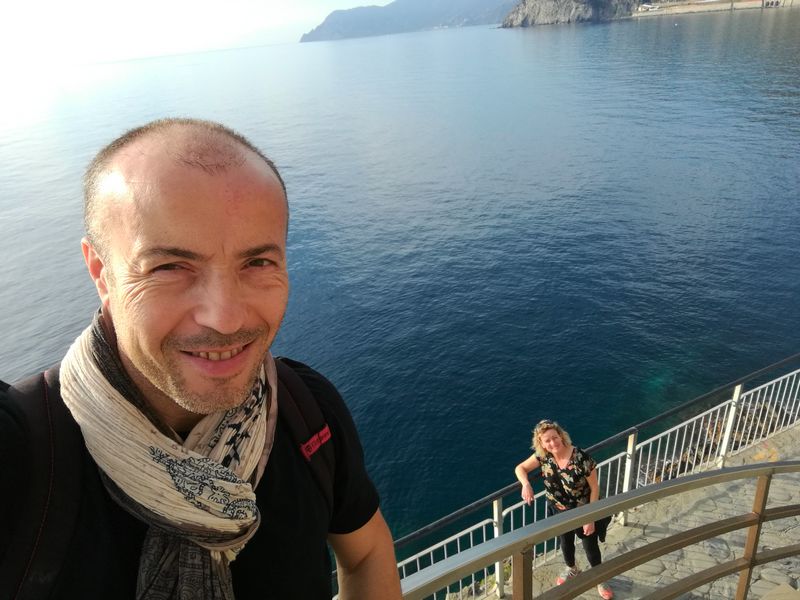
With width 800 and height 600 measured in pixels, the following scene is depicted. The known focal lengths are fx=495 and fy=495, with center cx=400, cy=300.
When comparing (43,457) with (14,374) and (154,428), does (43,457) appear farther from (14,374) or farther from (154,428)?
(14,374)

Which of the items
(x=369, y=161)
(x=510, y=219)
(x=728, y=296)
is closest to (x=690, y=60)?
(x=369, y=161)

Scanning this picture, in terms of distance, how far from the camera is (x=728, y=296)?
2838 centimetres

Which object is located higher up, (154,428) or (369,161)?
(154,428)

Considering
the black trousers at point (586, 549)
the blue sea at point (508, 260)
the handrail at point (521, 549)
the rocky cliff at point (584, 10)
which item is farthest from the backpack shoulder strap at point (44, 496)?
the rocky cliff at point (584, 10)

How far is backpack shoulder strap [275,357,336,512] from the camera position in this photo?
160 cm

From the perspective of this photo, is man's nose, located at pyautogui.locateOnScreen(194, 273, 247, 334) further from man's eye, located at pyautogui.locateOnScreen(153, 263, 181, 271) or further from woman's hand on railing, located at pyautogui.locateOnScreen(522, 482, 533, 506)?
woman's hand on railing, located at pyautogui.locateOnScreen(522, 482, 533, 506)

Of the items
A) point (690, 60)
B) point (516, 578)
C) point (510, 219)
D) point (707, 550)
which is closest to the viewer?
point (516, 578)

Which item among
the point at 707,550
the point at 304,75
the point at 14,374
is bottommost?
the point at 14,374

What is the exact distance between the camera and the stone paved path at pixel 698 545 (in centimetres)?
541

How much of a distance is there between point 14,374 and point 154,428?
3392 centimetres

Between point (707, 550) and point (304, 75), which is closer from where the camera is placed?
point (707, 550)

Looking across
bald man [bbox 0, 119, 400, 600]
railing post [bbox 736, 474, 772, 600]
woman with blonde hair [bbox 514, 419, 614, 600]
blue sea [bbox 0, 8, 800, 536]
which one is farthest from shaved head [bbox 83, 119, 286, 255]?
blue sea [bbox 0, 8, 800, 536]

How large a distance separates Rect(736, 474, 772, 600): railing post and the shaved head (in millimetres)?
2774

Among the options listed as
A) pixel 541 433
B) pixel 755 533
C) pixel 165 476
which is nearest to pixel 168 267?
pixel 165 476
